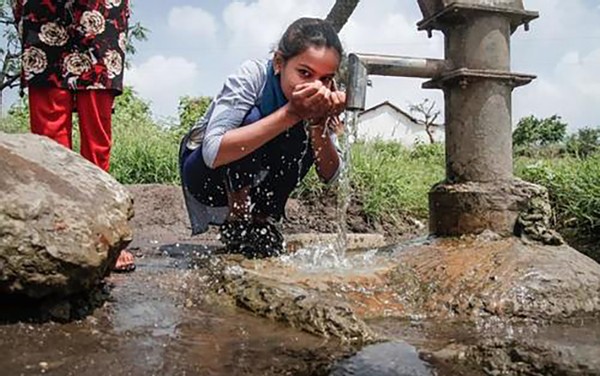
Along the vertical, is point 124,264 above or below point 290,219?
above

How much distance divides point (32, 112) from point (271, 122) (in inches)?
36.1

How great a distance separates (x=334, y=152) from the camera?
2.96 metres

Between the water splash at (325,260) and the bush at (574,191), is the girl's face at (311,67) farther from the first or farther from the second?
the bush at (574,191)

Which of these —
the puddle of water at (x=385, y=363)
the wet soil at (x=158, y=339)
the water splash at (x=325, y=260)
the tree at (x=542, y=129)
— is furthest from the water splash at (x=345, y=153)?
the tree at (x=542, y=129)

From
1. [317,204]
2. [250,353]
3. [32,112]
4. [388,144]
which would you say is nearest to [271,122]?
[32,112]

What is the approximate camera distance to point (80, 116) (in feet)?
8.59

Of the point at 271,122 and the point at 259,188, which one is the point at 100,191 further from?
the point at 259,188

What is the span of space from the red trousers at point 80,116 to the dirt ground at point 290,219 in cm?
202

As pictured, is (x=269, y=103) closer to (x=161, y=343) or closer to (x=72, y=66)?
(x=72, y=66)

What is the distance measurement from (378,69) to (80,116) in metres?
1.27

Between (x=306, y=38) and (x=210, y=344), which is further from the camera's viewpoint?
(x=306, y=38)

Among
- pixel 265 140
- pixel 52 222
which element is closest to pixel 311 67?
pixel 265 140

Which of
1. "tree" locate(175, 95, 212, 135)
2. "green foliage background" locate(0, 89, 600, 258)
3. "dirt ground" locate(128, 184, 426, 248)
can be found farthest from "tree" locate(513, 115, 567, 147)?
"dirt ground" locate(128, 184, 426, 248)

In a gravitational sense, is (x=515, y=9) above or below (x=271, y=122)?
above
